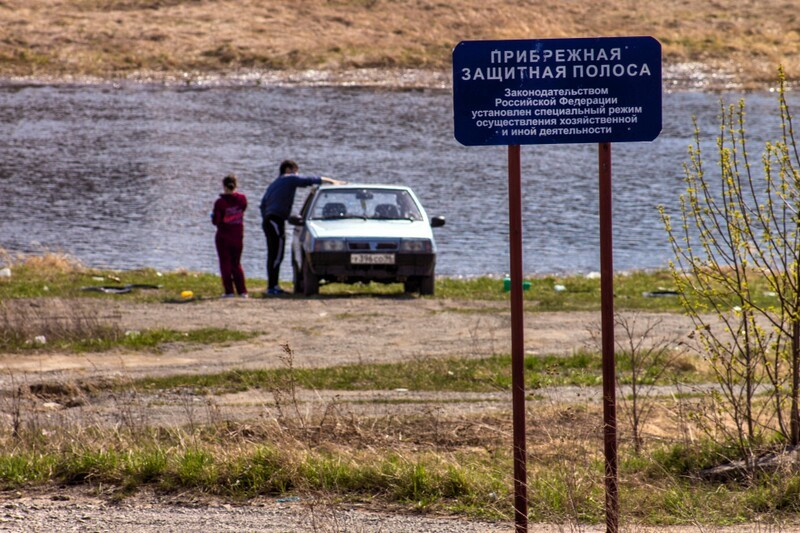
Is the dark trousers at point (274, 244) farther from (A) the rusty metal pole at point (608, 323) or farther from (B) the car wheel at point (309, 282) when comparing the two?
(A) the rusty metal pole at point (608, 323)

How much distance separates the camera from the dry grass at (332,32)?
239 ft

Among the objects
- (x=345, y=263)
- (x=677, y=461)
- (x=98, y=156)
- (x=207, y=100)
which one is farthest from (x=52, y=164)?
(x=677, y=461)

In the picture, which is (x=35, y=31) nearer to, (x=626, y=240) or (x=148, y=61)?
(x=148, y=61)

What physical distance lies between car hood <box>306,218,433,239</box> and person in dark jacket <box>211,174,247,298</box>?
1.04 metres

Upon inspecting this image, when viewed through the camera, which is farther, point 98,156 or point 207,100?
point 207,100

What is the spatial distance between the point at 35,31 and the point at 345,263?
202 ft

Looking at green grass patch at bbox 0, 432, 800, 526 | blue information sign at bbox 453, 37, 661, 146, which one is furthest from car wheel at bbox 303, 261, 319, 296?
blue information sign at bbox 453, 37, 661, 146

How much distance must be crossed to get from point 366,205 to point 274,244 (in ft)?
4.88

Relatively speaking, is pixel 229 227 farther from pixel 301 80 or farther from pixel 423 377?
pixel 301 80

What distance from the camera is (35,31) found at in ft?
245

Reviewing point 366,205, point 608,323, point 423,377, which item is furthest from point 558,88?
point 366,205

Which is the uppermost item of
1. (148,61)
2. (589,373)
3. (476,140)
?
(148,61)

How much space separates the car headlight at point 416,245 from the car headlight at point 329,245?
0.84m

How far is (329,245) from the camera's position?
59.5ft
